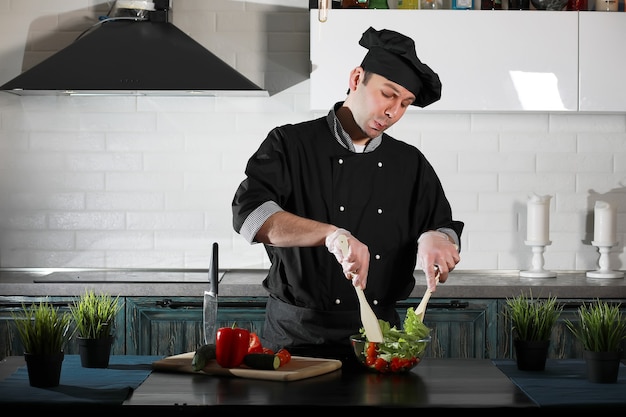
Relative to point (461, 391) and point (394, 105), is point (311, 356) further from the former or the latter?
point (394, 105)

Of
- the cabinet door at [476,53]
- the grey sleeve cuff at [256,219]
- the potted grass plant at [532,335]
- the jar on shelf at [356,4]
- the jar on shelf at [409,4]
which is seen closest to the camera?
the potted grass plant at [532,335]

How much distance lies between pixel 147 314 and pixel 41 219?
40.7 inches

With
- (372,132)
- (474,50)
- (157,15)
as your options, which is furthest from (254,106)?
(372,132)

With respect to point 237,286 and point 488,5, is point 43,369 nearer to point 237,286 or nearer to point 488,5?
point 237,286

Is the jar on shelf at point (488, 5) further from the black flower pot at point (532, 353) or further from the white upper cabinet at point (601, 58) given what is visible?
the black flower pot at point (532, 353)

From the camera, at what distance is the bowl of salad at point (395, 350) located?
8.44ft

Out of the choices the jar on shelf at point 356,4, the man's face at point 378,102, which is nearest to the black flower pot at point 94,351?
the man's face at point 378,102

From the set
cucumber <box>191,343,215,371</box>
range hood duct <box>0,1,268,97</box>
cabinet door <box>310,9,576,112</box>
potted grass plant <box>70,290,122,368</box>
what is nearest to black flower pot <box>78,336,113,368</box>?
potted grass plant <box>70,290,122,368</box>

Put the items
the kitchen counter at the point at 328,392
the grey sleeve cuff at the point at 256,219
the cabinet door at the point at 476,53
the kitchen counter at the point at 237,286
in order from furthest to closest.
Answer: the cabinet door at the point at 476,53 < the kitchen counter at the point at 237,286 < the grey sleeve cuff at the point at 256,219 < the kitchen counter at the point at 328,392

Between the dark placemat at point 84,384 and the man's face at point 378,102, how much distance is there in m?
1.05

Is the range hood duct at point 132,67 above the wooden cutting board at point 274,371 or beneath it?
above

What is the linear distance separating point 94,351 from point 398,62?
4.34ft

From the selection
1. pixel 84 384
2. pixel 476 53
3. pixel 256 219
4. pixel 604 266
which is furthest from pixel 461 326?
pixel 84 384

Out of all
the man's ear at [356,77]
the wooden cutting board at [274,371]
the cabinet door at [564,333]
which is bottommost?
the cabinet door at [564,333]
